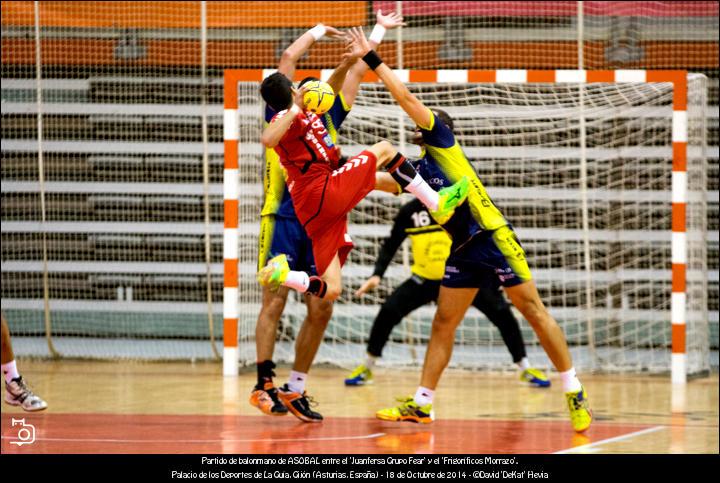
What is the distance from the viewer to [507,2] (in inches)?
562

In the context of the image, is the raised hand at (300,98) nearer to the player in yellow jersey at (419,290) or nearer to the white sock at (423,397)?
the white sock at (423,397)

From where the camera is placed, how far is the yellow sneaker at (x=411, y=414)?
827cm

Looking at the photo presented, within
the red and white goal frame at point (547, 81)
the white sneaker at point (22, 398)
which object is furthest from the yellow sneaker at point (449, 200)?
the red and white goal frame at point (547, 81)

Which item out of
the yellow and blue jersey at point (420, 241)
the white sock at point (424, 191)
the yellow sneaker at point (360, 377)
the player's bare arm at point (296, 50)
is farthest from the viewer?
the yellow sneaker at point (360, 377)

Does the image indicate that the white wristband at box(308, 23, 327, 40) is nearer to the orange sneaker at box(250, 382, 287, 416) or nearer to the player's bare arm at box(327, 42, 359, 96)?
the player's bare arm at box(327, 42, 359, 96)

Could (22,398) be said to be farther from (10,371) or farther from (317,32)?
(317,32)

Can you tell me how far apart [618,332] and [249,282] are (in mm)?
4941

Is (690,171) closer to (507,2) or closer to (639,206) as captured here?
(639,206)

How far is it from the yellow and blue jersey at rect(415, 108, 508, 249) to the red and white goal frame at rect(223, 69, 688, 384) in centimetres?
332

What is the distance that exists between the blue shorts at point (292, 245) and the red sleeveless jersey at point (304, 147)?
979 millimetres

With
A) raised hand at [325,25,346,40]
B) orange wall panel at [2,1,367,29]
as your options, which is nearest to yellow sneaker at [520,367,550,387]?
raised hand at [325,25,346,40]

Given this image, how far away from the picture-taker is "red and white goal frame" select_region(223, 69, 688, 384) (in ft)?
36.9

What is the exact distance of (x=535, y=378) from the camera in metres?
11.0

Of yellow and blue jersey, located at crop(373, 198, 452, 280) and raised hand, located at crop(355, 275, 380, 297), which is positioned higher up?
yellow and blue jersey, located at crop(373, 198, 452, 280)
